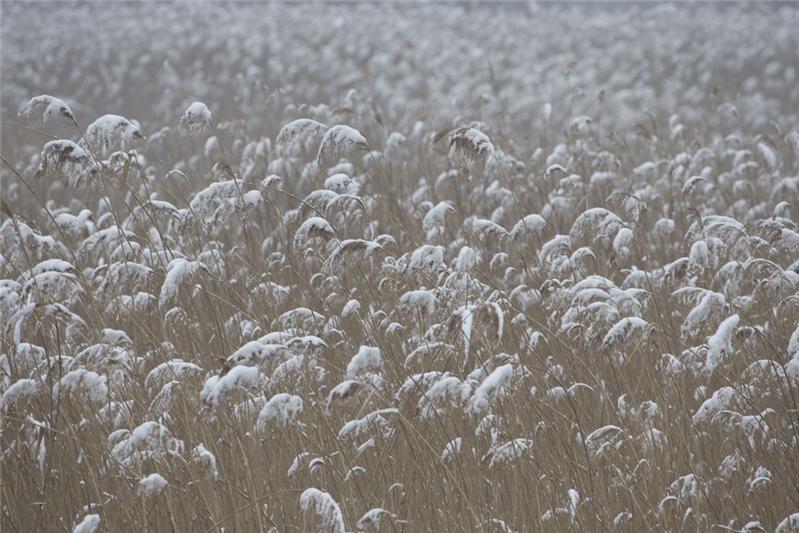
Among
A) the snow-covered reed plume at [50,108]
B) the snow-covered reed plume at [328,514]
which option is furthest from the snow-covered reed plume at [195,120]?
the snow-covered reed plume at [328,514]

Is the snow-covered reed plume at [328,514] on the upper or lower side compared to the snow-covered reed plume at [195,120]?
lower

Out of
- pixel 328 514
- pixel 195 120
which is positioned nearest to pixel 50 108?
pixel 195 120

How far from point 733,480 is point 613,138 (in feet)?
13.2

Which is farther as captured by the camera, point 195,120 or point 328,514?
point 195,120

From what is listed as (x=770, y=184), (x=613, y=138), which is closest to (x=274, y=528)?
(x=613, y=138)

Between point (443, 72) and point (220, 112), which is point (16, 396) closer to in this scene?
point (220, 112)

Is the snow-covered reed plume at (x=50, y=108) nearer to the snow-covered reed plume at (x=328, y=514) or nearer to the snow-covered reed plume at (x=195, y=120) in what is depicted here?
the snow-covered reed plume at (x=195, y=120)

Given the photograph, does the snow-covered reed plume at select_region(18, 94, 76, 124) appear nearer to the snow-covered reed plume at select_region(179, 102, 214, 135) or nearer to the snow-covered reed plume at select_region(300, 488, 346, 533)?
the snow-covered reed plume at select_region(179, 102, 214, 135)

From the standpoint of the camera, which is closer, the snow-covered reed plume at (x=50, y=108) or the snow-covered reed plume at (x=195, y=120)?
the snow-covered reed plume at (x=50, y=108)

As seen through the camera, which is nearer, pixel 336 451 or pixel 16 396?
pixel 16 396

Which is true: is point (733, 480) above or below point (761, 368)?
below

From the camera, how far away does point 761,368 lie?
9.78 feet

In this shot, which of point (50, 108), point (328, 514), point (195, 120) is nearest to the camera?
point (328, 514)

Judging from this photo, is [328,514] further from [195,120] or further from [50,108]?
[50,108]
